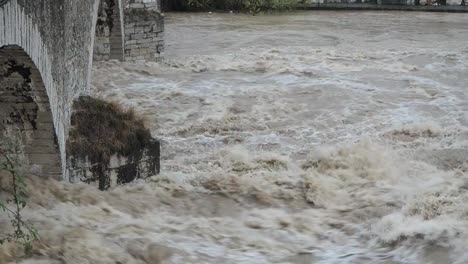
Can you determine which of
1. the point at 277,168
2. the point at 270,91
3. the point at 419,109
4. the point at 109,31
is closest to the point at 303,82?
the point at 270,91

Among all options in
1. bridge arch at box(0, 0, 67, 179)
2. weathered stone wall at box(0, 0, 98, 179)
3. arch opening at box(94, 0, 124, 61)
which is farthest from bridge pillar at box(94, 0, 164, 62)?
bridge arch at box(0, 0, 67, 179)

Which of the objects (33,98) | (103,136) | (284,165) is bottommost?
(284,165)

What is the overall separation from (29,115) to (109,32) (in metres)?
7.57

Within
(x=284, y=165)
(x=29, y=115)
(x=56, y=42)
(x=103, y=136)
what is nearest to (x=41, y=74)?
(x=29, y=115)

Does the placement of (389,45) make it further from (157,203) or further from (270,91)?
(157,203)

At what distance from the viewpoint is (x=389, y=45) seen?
1705cm

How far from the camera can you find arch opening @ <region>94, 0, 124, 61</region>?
43.9 ft

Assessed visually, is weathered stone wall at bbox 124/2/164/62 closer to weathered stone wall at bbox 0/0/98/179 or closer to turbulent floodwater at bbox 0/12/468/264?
turbulent floodwater at bbox 0/12/468/264

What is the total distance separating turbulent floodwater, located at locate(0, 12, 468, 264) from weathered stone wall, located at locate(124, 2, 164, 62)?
1.38 feet

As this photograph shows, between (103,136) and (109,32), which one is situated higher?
(109,32)

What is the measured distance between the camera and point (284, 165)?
8.48m

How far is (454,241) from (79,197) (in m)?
3.41

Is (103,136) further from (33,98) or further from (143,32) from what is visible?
(143,32)

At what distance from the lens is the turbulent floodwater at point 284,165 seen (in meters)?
6.01
